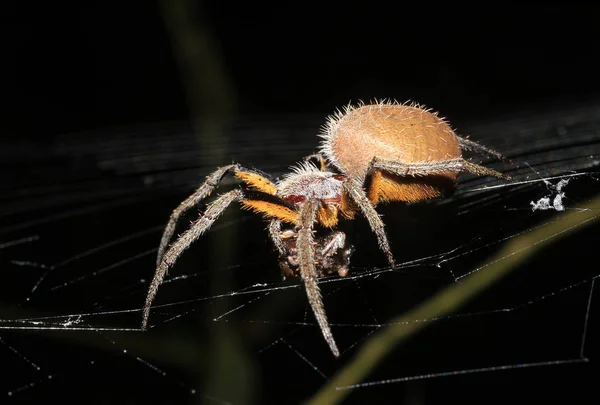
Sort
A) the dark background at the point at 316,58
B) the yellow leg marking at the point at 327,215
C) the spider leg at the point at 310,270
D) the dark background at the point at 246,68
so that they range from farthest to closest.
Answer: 1. the dark background at the point at 316,58
2. the dark background at the point at 246,68
3. the yellow leg marking at the point at 327,215
4. the spider leg at the point at 310,270

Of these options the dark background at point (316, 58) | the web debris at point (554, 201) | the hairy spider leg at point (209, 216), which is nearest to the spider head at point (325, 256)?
the hairy spider leg at point (209, 216)

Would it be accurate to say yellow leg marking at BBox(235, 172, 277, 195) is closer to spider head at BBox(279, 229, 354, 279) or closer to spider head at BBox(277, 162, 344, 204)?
spider head at BBox(277, 162, 344, 204)

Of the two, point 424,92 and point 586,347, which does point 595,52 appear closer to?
→ point 424,92

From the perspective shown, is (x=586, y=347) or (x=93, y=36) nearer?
(x=586, y=347)

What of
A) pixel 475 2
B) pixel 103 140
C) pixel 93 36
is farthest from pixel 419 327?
pixel 475 2

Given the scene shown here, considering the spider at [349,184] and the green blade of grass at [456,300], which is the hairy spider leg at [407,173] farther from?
the green blade of grass at [456,300]

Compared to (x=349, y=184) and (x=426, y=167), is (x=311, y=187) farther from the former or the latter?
(x=426, y=167)

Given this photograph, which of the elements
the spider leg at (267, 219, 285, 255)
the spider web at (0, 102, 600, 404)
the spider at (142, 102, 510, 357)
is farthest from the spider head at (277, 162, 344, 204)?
the spider web at (0, 102, 600, 404)

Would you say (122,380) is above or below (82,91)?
below
